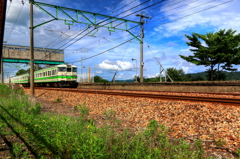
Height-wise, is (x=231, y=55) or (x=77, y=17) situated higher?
(x=77, y=17)

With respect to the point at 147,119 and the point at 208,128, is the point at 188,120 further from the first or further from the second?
the point at 147,119

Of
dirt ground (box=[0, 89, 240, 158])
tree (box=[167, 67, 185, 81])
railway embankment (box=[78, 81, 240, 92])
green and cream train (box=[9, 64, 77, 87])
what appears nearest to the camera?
dirt ground (box=[0, 89, 240, 158])

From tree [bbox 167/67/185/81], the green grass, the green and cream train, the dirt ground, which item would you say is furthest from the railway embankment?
tree [bbox 167/67/185/81]

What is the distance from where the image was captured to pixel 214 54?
1104 inches

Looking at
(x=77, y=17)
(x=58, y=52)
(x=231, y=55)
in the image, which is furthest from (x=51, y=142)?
(x=58, y=52)

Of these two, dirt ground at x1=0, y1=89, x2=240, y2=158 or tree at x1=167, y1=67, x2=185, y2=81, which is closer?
dirt ground at x1=0, y1=89, x2=240, y2=158

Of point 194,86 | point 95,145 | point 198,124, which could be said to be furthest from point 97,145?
point 194,86

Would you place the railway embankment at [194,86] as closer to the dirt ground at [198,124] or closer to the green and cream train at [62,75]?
the dirt ground at [198,124]

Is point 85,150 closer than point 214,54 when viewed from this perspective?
Yes

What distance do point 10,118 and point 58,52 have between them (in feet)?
158

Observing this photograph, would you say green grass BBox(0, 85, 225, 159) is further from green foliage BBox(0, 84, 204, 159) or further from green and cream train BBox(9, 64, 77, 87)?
green and cream train BBox(9, 64, 77, 87)

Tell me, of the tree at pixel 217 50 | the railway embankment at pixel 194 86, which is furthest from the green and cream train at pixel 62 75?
the tree at pixel 217 50

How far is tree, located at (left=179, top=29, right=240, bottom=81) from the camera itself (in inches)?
1069

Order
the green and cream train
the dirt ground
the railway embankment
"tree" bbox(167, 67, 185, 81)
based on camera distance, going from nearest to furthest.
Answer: the dirt ground, the railway embankment, the green and cream train, "tree" bbox(167, 67, 185, 81)
